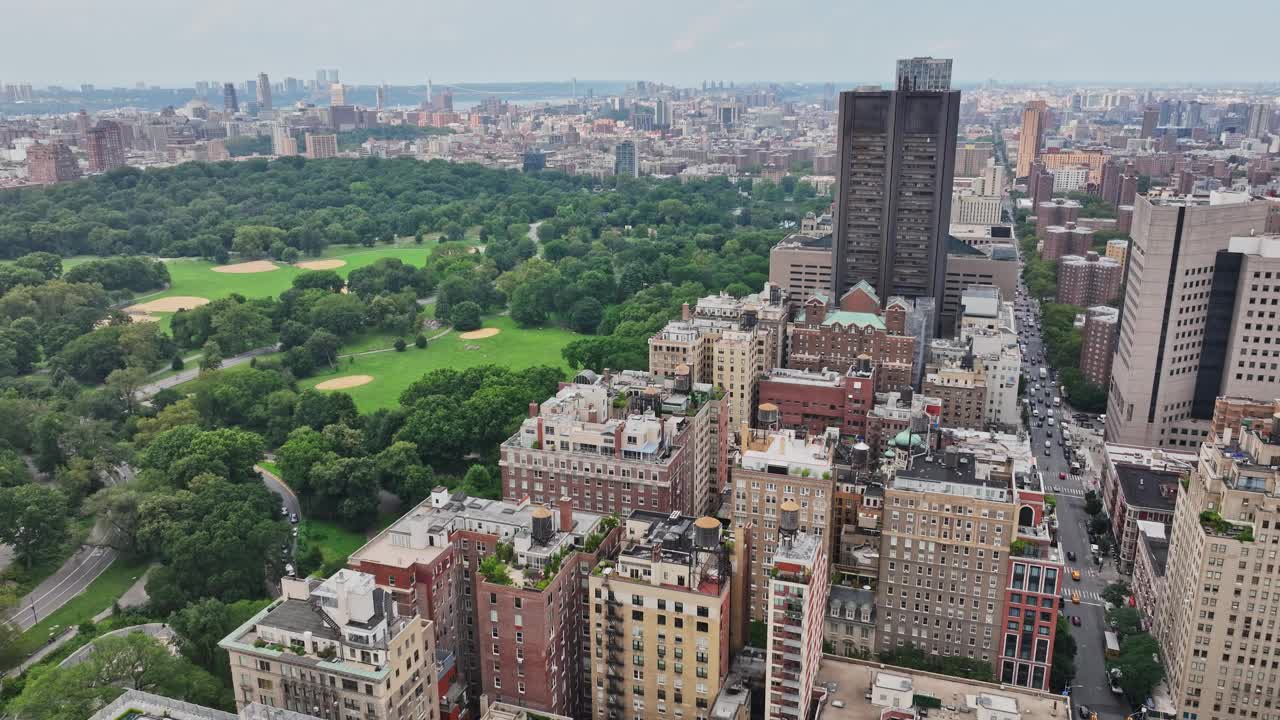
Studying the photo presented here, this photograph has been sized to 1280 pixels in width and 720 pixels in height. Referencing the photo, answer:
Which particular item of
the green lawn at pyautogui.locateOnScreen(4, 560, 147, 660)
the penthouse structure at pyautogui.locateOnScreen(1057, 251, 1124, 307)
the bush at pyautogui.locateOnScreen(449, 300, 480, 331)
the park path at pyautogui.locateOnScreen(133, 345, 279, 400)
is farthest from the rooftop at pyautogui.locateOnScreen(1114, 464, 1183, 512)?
the park path at pyautogui.locateOnScreen(133, 345, 279, 400)

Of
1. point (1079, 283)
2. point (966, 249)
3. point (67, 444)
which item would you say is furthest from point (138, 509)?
point (1079, 283)

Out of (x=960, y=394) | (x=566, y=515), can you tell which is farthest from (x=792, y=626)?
(x=960, y=394)

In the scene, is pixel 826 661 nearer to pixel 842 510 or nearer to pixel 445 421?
pixel 842 510

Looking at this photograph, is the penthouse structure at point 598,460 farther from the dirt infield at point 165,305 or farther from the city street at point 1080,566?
the dirt infield at point 165,305

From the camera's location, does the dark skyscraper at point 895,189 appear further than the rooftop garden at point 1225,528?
Yes

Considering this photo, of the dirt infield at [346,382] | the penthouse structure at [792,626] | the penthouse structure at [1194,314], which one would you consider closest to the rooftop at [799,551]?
the penthouse structure at [792,626]

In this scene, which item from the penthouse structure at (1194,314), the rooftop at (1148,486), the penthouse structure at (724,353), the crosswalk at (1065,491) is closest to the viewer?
the rooftop at (1148,486)
